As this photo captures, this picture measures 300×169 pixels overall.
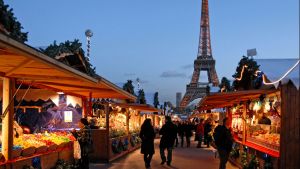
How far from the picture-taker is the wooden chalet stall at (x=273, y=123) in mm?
8586

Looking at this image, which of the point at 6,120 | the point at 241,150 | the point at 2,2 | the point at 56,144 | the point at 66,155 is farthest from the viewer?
the point at 241,150

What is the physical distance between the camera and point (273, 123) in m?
12.4

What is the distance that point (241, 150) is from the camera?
13.8m

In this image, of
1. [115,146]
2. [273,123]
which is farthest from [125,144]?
[273,123]

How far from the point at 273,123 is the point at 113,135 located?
21.8 feet

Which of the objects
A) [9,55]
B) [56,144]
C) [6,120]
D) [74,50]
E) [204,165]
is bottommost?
[204,165]

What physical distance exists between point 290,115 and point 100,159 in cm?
806

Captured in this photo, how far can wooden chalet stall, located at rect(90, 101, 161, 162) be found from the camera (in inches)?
601

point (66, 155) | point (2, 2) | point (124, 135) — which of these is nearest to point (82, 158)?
point (66, 155)

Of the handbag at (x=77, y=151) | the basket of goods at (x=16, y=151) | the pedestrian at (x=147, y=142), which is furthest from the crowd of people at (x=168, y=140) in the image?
the basket of goods at (x=16, y=151)

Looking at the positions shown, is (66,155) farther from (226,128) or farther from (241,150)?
(241,150)

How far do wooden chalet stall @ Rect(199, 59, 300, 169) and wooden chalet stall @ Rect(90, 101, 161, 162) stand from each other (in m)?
4.23

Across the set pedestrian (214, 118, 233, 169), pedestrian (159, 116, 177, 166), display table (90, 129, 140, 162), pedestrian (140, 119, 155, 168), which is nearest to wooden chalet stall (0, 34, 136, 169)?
pedestrian (214, 118, 233, 169)

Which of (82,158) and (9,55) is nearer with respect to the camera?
(9,55)
